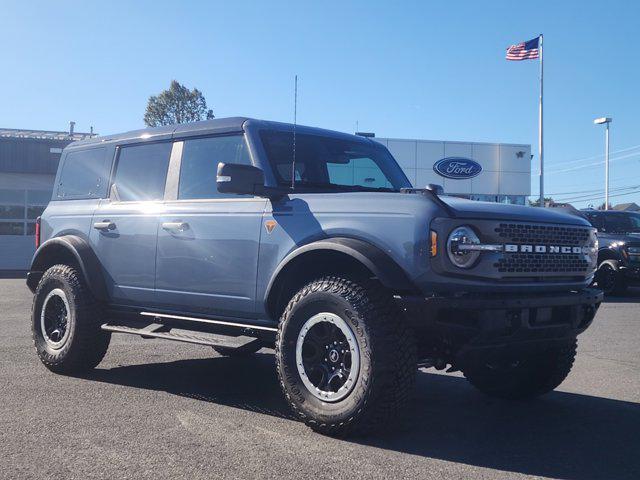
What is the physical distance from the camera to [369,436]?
13.6ft

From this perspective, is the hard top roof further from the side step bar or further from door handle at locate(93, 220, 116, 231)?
the side step bar

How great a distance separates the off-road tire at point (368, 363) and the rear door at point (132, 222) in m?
1.94

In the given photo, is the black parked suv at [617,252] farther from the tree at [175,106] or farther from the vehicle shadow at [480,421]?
the tree at [175,106]

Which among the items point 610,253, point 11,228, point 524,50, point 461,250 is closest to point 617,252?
point 610,253

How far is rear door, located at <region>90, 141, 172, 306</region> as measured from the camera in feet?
18.5

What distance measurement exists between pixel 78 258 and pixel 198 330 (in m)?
1.49

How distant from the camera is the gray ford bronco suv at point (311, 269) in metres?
4.02

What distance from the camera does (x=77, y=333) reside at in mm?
5953

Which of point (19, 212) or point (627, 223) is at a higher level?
point (19, 212)

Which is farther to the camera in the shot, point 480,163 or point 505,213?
point 480,163

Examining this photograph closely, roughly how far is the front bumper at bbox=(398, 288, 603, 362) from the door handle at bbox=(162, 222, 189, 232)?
2058mm

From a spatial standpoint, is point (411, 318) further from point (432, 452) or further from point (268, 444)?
point (268, 444)

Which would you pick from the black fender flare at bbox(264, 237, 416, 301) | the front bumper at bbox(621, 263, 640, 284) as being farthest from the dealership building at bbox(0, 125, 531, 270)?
the black fender flare at bbox(264, 237, 416, 301)

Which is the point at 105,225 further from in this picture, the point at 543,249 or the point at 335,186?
the point at 543,249
